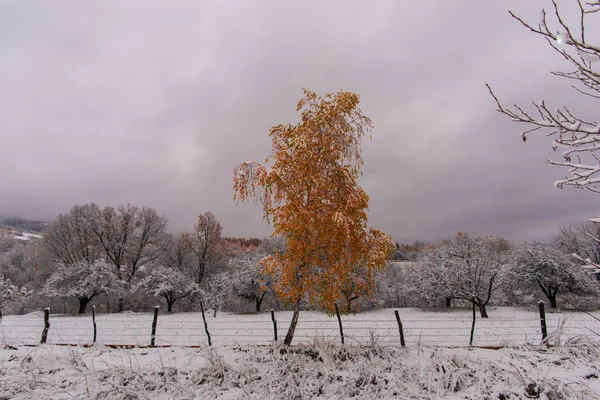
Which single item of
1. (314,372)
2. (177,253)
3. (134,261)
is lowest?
(314,372)

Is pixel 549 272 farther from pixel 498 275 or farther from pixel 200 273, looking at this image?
pixel 200 273

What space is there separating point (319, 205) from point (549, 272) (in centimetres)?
2961

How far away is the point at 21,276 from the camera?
143 feet

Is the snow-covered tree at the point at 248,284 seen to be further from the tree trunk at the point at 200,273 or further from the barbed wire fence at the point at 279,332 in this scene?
the barbed wire fence at the point at 279,332

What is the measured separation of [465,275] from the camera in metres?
23.3

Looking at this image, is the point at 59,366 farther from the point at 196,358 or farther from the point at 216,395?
the point at 216,395

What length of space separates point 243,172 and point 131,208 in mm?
30998

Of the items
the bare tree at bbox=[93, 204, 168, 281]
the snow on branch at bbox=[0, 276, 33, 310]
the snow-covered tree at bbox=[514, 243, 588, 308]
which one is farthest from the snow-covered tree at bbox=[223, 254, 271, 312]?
the snow-covered tree at bbox=[514, 243, 588, 308]

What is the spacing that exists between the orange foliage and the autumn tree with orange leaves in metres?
0.03

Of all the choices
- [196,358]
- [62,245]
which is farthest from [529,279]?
[62,245]

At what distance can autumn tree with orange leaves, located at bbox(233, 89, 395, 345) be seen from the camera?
319 inches

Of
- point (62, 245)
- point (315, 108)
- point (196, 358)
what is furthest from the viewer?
point (62, 245)

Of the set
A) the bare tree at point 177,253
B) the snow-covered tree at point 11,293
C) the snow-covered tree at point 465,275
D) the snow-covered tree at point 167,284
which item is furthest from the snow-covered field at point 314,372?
the bare tree at point 177,253

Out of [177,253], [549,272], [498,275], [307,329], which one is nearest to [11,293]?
[177,253]
